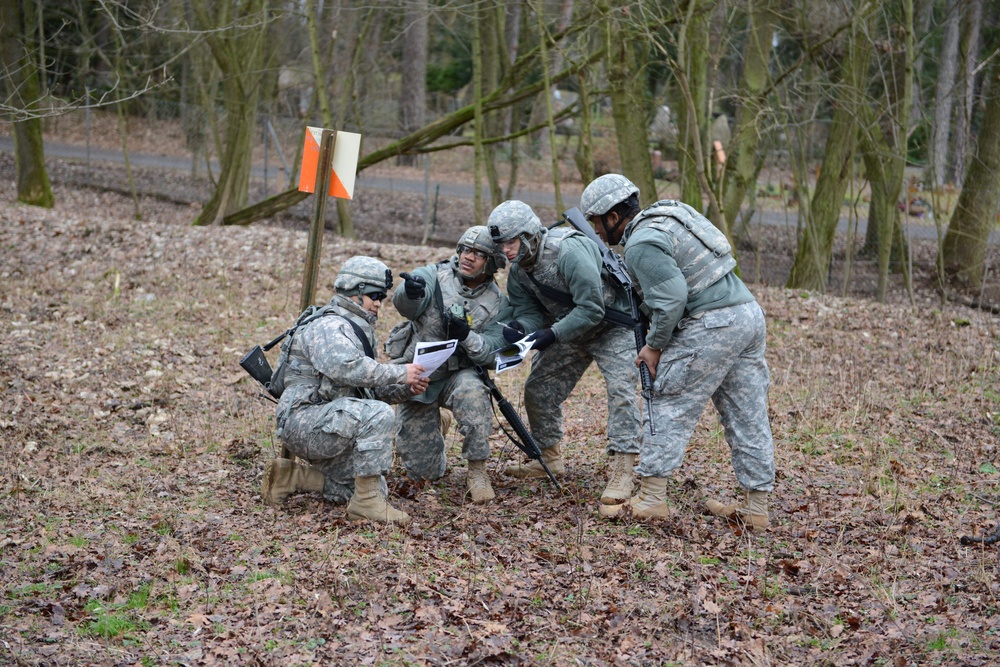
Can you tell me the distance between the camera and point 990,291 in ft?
53.5

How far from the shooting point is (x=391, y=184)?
24984 millimetres

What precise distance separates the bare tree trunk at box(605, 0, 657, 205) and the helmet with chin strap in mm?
6380

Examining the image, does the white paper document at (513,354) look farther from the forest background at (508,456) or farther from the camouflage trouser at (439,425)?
the forest background at (508,456)

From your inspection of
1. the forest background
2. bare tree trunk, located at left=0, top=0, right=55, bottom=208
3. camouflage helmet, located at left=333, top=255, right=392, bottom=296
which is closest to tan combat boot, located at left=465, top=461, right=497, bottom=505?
the forest background

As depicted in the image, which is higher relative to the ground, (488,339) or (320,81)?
(320,81)

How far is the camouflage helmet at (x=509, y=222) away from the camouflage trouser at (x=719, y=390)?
111 centimetres

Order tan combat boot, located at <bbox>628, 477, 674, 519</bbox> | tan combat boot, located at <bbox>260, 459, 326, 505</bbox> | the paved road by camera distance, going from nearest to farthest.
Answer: tan combat boot, located at <bbox>628, 477, 674, 519</bbox> → tan combat boot, located at <bbox>260, 459, 326, 505</bbox> → the paved road

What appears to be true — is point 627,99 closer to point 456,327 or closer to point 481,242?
point 481,242

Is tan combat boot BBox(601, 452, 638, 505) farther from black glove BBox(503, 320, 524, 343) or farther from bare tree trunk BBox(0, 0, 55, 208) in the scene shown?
bare tree trunk BBox(0, 0, 55, 208)

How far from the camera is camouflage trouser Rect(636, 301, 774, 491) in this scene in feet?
18.0

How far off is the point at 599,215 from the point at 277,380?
2229 mm

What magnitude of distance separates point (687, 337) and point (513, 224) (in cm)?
123

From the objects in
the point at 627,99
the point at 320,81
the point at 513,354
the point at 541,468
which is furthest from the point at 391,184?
the point at 513,354

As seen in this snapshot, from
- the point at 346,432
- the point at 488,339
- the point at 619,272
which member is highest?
the point at 619,272
